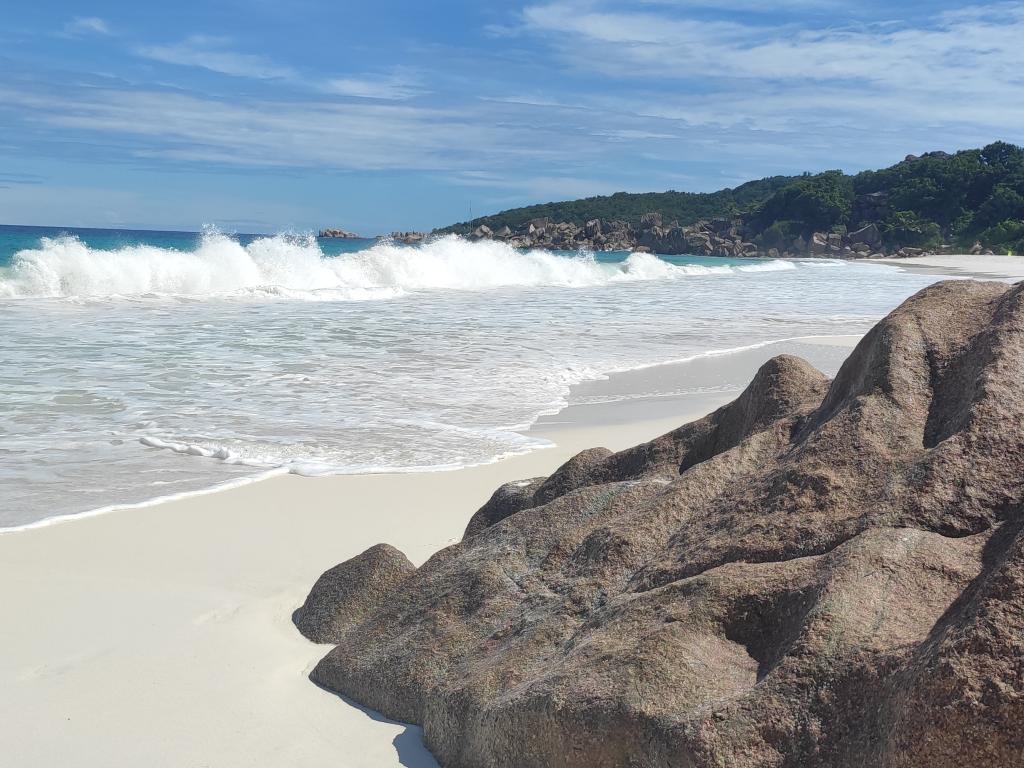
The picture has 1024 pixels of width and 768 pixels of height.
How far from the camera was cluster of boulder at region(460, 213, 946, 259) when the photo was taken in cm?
7475

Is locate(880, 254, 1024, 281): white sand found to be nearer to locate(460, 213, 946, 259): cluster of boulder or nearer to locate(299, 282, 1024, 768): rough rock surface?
locate(460, 213, 946, 259): cluster of boulder

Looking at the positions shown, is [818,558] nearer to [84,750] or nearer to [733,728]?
[733,728]

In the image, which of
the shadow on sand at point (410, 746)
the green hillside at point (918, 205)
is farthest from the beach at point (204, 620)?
the green hillside at point (918, 205)

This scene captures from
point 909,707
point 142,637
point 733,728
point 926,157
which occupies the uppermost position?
point 926,157

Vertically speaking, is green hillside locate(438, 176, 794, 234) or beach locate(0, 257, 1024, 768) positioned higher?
green hillside locate(438, 176, 794, 234)

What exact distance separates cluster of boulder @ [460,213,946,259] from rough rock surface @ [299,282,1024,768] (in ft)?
235

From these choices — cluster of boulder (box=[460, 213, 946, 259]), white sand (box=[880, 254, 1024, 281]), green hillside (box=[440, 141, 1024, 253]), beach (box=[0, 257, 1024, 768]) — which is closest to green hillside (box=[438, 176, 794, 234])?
green hillside (box=[440, 141, 1024, 253])

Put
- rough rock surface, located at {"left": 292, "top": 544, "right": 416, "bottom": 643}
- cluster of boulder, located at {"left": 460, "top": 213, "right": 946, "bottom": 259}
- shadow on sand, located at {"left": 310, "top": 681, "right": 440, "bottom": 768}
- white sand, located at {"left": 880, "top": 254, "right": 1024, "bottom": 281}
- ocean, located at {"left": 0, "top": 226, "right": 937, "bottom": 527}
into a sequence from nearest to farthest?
shadow on sand, located at {"left": 310, "top": 681, "right": 440, "bottom": 768}
rough rock surface, located at {"left": 292, "top": 544, "right": 416, "bottom": 643}
ocean, located at {"left": 0, "top": 226, "right": 937, "bottom": 527}
white sand, located at {"left": 880, "top": 254, "right": 1024, "bottom": 281}
cluster of boulder, located at {"left": 460, "top": 213, "right": 946, "bottom": 259}

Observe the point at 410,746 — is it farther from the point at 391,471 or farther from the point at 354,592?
the point at 391,471

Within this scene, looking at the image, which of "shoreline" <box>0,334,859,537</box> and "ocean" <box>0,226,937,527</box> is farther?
"ocean" <box>0,226,937,527</box>

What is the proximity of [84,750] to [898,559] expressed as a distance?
223 centimetres

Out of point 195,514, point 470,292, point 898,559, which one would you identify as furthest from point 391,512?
point 470,292

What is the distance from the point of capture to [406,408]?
809cm

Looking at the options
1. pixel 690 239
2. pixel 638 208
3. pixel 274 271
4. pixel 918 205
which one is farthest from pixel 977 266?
pixel 638 208
